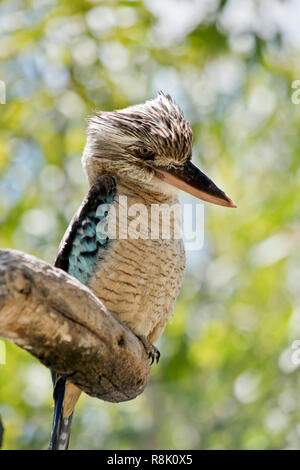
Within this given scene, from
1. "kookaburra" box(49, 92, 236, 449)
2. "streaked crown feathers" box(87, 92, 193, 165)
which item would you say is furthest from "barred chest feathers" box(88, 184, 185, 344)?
"streaked crown feathers" box(87, 92, 193, 165)

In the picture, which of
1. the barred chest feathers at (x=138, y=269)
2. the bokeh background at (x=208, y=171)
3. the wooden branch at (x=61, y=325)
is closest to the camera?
the wooden branch at (x=61, y=325)

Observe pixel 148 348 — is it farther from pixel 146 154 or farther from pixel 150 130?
pixel 150 130

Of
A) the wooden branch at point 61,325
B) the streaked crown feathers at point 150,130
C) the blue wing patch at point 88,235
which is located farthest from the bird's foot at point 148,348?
the streaked crown feathers at point 150,130

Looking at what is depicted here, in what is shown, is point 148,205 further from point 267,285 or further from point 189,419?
point 189,419

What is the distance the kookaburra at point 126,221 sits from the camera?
3.14m

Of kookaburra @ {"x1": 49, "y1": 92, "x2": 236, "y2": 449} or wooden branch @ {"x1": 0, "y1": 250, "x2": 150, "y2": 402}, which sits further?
kookaburra @ {"x1": 49, "y1": 92, "x2": 236, "y2": 449}

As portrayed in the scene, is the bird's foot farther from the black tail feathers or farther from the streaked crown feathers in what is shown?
the streaked crown feathers

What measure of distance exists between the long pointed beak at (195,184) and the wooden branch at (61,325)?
37.8 inches

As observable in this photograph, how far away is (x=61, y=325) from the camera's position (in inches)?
90.7

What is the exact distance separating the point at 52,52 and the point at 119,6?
2.73 feet

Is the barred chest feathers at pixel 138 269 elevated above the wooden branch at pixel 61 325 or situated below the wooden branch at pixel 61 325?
above

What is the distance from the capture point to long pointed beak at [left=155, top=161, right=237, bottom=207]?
→ 332 cm

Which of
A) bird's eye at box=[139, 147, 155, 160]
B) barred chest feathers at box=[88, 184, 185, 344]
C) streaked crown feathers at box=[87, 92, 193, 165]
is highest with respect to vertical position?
streaked crown feathers at box=[87, 92, 193, 165]

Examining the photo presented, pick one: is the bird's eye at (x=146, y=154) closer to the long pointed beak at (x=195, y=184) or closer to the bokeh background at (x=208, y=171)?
the long pointed beak at (x=195, y=184)
